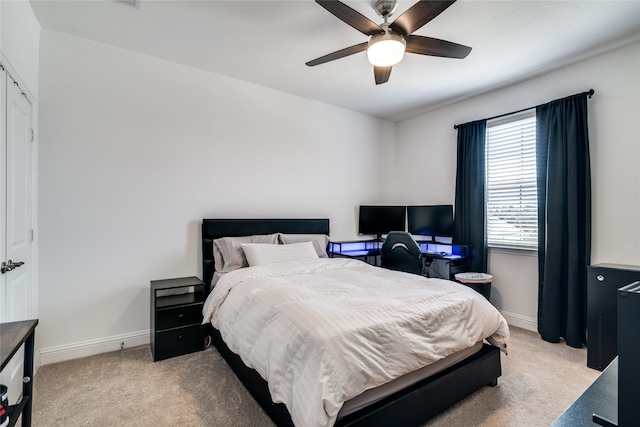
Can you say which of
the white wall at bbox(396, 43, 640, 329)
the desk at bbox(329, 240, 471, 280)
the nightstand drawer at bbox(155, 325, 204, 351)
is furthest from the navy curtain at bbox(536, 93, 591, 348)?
the nightstand drawer at bbox(155, 325, 204, 351)

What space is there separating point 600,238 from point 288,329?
3.25 m

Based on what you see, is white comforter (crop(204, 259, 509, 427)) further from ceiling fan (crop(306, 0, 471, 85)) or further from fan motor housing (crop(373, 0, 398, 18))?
fan motor housing (crop(373, 0, 398, 18))

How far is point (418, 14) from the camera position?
1.90m

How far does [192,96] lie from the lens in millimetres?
3268

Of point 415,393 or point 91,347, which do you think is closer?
point 415,393

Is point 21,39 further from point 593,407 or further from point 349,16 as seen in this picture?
point 593,407

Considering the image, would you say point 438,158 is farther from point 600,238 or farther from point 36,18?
point 36,18

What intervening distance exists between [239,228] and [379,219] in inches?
87.9

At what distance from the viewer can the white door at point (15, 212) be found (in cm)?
182

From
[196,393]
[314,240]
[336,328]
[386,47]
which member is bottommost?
[196,393]

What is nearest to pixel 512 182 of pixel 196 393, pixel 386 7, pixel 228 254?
pixel 386 7

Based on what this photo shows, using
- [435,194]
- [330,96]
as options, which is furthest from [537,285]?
[330,96]

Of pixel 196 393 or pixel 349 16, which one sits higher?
pixel 349 16

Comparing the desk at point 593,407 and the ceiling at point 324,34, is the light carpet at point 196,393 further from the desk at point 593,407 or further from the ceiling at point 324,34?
the ceiling at point 324,34
